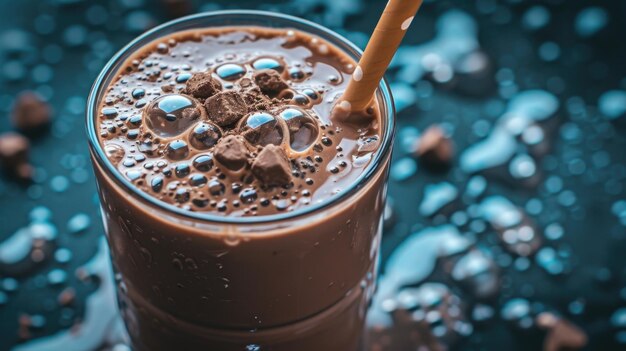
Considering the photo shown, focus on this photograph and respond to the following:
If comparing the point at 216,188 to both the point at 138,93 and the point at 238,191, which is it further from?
the point at 138,93

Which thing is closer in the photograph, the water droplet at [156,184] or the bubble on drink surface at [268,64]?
the water droplet at [156,184]

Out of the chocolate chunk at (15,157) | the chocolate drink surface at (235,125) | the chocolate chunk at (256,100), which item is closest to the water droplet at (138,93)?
the chocolate drink surface at (235,125)

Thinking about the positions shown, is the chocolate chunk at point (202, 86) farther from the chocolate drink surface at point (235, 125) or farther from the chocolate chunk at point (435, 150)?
the chocolate chunk at point (435, 150)

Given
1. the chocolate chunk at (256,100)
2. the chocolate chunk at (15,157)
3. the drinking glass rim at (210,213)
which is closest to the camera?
the drinking glass rim at (210,213)

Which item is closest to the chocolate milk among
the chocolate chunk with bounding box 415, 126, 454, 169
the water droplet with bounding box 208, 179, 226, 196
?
the water droplet with bounding box 208, 179, 226, 196

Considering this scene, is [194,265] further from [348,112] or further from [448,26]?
[448,26]

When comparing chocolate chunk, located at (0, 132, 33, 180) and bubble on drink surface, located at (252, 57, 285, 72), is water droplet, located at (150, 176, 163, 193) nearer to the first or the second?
bubble on drink surface, located at (252, 57, 285, 72)

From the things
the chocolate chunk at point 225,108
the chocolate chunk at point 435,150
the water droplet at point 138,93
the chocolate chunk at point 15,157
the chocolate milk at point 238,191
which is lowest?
the chocolate chunk at point 435,150
